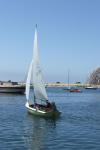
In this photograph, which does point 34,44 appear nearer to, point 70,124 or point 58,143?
point 70,124

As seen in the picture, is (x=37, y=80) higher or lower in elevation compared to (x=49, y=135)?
higher

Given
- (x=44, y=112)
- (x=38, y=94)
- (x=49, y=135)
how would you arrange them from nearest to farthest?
(x=49, y=135)
(x=44, y=112)
(x=38, y=94)

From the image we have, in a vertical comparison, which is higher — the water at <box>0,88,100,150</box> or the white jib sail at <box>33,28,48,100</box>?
the white jib sail at <box>33,28,48,100</box>

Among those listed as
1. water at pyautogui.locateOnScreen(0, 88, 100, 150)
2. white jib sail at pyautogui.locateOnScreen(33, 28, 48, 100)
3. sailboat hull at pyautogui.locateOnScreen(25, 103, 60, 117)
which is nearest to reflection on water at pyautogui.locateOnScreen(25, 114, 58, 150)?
water at pyautogui.locateOnScreen(0, 88, 100, 150)

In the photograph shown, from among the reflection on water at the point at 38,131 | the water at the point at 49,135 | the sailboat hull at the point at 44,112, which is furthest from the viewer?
the sailboat hull at the point at 44,112

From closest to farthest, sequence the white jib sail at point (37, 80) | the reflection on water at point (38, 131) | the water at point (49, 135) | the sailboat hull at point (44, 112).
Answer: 1. the water at point (49, 135)
2. the reflection on water at point (38, 131)
3. the sailboat hull at point (44, 112)
4. the white jib sail at point (37, 80)

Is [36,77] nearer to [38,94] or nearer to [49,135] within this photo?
[38,94]

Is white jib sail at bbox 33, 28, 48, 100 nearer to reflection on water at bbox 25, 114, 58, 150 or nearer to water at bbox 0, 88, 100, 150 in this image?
reflection on water at bbox 25, 114, 58, 150

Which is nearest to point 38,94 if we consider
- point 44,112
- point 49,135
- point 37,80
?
point 37,80

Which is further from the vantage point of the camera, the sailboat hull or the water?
the sailboat hull

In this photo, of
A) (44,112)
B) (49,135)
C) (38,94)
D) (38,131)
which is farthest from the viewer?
(38,94)

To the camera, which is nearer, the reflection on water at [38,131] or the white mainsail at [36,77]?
the reflection on water at [38,131]

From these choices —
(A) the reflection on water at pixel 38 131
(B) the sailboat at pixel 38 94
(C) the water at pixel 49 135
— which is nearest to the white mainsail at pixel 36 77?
(B) the sailboat at pixel 38 94

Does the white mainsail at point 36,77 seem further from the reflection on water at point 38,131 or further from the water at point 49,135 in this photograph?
the water at point 49,135
